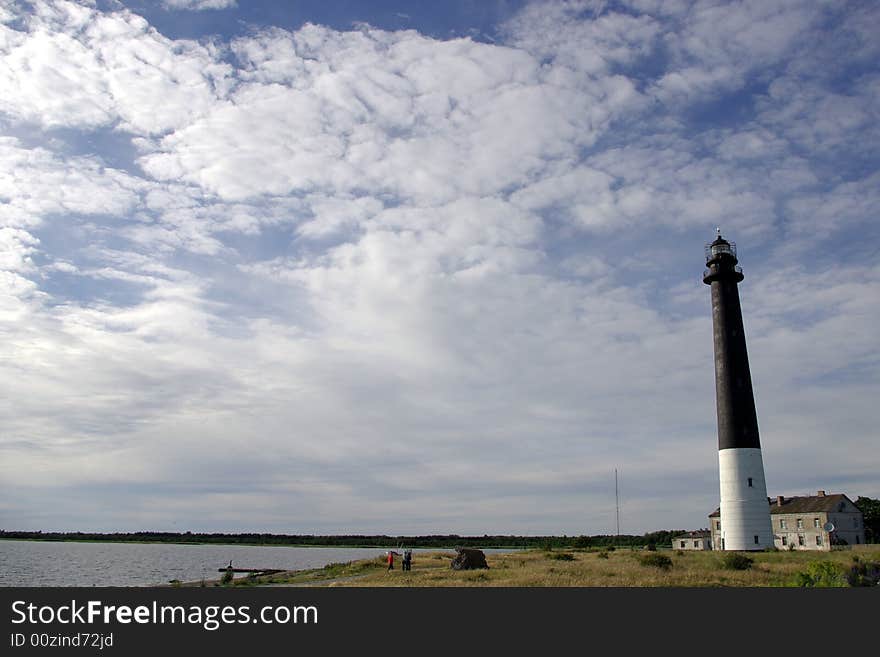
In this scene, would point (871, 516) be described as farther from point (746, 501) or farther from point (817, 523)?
point (746, 501)

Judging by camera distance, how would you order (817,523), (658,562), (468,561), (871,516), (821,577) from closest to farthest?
(821,577)
(658,562)
(468,561)
(817,523)
(871,516)

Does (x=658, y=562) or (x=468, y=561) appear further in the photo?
(x=468, y=561)

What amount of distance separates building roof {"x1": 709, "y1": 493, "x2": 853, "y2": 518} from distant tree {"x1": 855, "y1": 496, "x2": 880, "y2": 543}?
1080 centimetres

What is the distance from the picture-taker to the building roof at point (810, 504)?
67.6 meters

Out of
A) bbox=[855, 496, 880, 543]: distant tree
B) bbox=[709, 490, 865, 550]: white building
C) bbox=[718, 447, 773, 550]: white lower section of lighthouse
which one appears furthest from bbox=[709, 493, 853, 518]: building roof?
bbox=[718, 447, 773, 550]: white lower section of lighthouse

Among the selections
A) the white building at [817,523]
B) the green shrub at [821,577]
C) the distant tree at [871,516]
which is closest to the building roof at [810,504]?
the white building at [817,523]

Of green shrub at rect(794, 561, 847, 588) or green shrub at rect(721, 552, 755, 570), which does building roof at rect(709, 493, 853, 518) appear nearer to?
green shrub at rect(721, 552, 755, 570)

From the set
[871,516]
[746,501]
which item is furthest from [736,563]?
[871,516]

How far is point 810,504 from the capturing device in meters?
70.1

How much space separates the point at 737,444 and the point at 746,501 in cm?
382

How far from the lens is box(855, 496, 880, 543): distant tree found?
7756 centimetres
